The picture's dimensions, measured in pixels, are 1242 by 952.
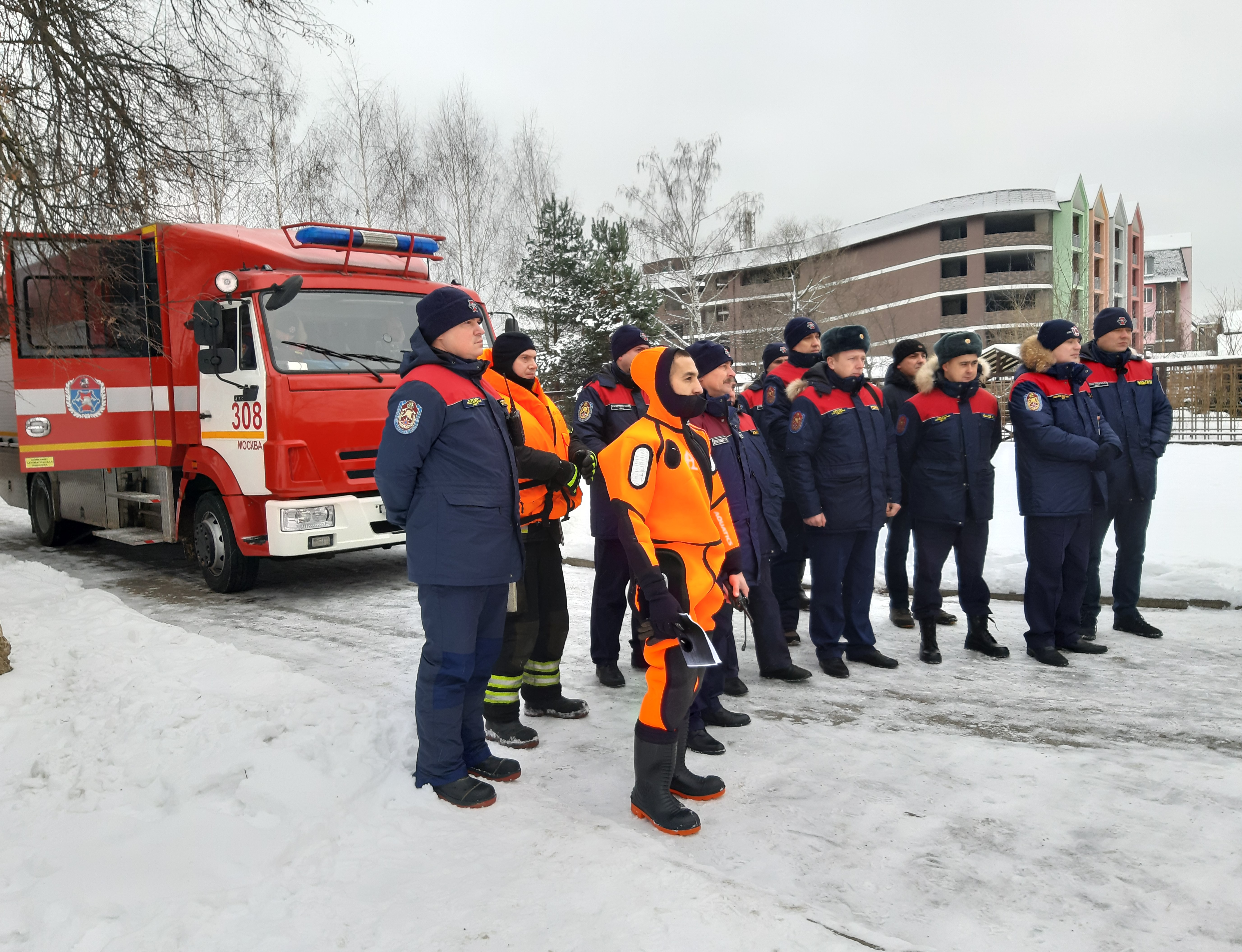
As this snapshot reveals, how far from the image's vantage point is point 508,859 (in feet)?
9.96

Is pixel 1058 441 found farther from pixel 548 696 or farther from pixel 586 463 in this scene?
pixel 548 696

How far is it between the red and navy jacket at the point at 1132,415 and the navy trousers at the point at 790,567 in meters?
2.13

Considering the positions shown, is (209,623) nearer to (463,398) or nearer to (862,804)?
(463,398)

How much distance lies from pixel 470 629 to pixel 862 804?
1.74 m

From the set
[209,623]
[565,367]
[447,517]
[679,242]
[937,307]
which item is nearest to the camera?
[447,517]

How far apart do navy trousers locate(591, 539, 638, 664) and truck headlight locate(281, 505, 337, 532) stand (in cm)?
284

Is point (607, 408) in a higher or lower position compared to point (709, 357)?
lower

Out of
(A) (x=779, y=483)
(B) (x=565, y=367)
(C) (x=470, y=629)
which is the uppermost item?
(B) (x=565, y=367)

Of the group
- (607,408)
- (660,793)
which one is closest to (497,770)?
(660,793)

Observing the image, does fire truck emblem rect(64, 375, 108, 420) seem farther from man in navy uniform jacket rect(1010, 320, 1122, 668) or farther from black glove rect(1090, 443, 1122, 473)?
black glove rect(1090, 443, 1122, 473)

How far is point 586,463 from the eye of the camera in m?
4.65

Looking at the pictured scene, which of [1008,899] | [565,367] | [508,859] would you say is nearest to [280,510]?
[508,859]

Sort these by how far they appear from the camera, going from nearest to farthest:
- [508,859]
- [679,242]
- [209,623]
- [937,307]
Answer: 1. [508,859]
2. [209,623]
3. [679,242]
4. [937,307]

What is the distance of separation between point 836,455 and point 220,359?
16.1ft
